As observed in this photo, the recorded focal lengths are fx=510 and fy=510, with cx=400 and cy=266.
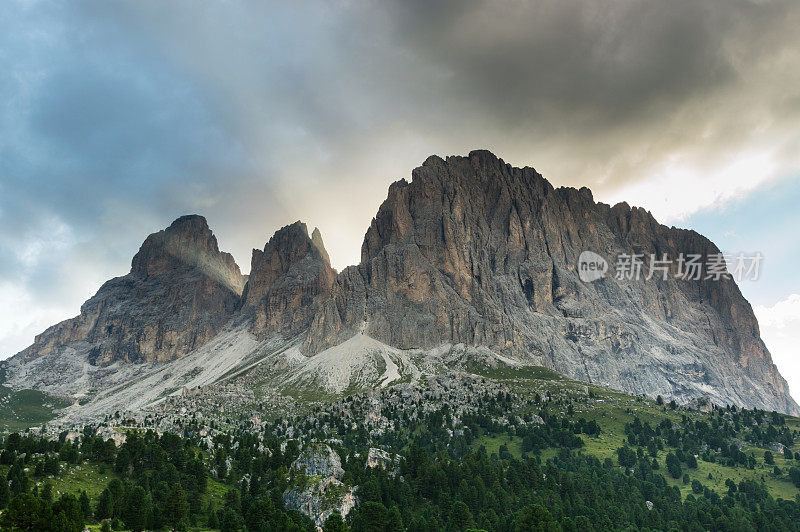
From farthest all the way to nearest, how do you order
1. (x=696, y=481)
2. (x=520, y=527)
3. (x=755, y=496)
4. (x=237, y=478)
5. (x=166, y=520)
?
1. (x=696, y=481)
2. (x=755, y=496)
3. (x=237, y=478)
4. (x=520, y=527)
5. (x=166, y=520)

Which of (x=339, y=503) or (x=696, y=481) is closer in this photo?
(x=339, y=503)

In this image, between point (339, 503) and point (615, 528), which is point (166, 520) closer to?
point (339, 503)

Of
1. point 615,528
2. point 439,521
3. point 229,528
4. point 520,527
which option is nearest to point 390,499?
point 439,521

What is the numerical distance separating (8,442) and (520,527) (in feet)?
426

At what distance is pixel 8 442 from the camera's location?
427 feet

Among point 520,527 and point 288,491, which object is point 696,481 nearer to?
point 520,527

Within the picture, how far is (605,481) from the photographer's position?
178 metres

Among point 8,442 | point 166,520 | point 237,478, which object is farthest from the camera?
point 237,478

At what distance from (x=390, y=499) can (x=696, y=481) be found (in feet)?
380

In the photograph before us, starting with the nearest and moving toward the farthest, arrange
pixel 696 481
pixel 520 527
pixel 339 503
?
pixel 520 527, pixel 339 503, pixel 696 481

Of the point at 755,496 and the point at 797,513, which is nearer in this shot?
the point at 797,513

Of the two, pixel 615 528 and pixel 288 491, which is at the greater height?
pixel 288 491

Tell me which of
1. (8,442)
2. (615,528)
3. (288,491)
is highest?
(8,442)

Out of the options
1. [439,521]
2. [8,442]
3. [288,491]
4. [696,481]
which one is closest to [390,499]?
[439,521]
